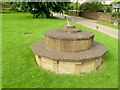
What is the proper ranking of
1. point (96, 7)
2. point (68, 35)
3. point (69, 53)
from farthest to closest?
point (96, 7) → point (68, 35) → point (69, 53)

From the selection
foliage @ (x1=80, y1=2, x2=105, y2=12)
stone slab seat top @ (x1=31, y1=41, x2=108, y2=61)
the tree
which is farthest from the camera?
foliage @ (x1=80, y1=2, x2=105, y2=12)

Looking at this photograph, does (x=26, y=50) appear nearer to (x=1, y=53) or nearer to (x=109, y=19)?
(x=1, y=53)

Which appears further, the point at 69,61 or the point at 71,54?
the point at 71,54

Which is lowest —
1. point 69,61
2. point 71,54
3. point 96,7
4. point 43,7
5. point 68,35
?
point 69,61

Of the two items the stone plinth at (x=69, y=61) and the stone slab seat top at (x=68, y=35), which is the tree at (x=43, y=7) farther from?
the stone plinth at (x=69, y=61)

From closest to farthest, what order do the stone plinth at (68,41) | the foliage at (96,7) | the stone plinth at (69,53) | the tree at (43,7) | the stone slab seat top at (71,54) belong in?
1. the stone slab seat top at (71,54)
2. the stone plinth at (69,53)
3. the stone plinth at (68,41)
4. the tree at (43,7)
5. the foliage at (96,7)

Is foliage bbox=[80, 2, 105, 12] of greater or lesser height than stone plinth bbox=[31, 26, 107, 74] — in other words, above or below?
above

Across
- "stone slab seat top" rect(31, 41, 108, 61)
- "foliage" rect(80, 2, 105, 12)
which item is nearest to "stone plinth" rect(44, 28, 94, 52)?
"stone slab seat top" rect(31, 41, 108, 61)

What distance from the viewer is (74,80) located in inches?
317

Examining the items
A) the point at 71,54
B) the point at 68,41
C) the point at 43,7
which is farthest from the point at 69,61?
the point at 43,7

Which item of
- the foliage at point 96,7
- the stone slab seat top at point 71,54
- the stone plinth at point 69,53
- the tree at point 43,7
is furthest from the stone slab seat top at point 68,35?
the foliage at point 96,7

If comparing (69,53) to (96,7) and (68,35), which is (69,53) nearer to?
(68,35)

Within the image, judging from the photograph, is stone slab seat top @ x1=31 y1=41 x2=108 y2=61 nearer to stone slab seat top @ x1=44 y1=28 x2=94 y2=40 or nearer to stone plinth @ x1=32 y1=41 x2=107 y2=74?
stone plinth @ x1=32 y1=41 x2=107 y2=74

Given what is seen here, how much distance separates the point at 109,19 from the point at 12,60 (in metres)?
24.3
